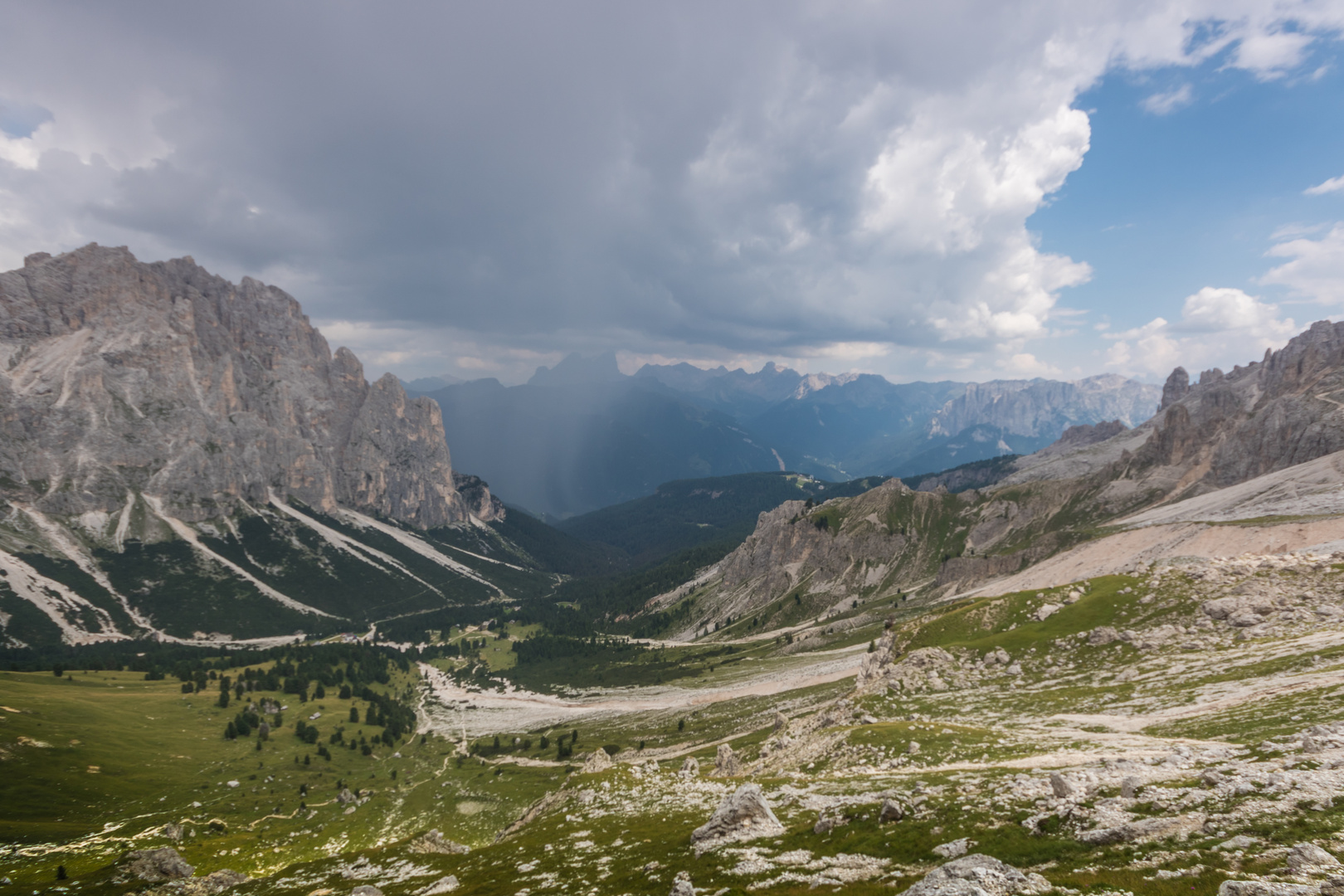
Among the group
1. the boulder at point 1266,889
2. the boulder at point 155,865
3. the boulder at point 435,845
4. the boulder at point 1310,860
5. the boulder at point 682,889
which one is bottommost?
the boulder at point 435,845

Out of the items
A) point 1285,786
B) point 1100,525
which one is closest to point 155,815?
point 1285,786

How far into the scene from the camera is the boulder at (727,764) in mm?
67700

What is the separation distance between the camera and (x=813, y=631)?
7416 inches

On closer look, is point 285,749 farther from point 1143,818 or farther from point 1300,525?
point 1300,525

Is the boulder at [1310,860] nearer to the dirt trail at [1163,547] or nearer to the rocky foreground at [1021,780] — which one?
the rocky foreground at [1021,780]

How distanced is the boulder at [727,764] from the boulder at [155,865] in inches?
2207

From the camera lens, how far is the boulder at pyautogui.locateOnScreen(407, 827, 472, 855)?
176 ft

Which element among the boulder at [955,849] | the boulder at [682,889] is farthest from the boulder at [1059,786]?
the boulder at [682,889]

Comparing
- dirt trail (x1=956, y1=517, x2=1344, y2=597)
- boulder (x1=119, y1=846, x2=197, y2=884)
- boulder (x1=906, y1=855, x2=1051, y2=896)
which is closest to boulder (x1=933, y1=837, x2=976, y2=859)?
boulder (x1=906, y1=855, x2=1051, y2=896)

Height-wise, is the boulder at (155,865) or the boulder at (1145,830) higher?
the boulder at (1145,830)

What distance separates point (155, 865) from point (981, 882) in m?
75.2

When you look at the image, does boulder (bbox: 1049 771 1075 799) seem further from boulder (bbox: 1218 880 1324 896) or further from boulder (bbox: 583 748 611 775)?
boulder (bbox: 583 748 611 775)

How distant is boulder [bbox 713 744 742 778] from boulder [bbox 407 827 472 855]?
98.6ft

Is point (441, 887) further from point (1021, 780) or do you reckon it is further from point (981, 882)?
point (1021, 780)
